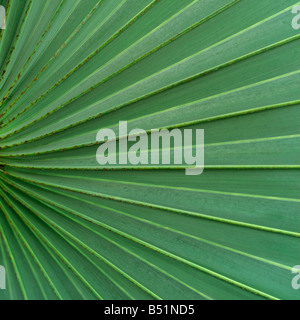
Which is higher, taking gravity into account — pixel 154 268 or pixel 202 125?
pixel 202 125

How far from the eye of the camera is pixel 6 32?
65cm

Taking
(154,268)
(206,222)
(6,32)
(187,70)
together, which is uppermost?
(6,32)

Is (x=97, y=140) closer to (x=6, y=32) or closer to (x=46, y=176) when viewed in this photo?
(x=46, y=176)

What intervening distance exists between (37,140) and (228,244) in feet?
1.55

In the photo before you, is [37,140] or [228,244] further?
[37,140]

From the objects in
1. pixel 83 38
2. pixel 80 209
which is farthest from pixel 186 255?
pixel 83 38

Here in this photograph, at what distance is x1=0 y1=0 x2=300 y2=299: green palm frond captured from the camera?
53 centimetres

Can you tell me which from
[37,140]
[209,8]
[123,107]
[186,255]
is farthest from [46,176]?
[209,8]

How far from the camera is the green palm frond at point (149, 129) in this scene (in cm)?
53

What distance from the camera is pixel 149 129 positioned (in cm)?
61

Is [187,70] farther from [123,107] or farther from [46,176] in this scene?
[46,176]

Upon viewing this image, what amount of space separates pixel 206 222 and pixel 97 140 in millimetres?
278

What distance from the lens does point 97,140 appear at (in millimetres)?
655

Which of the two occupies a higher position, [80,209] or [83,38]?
[83,38]
